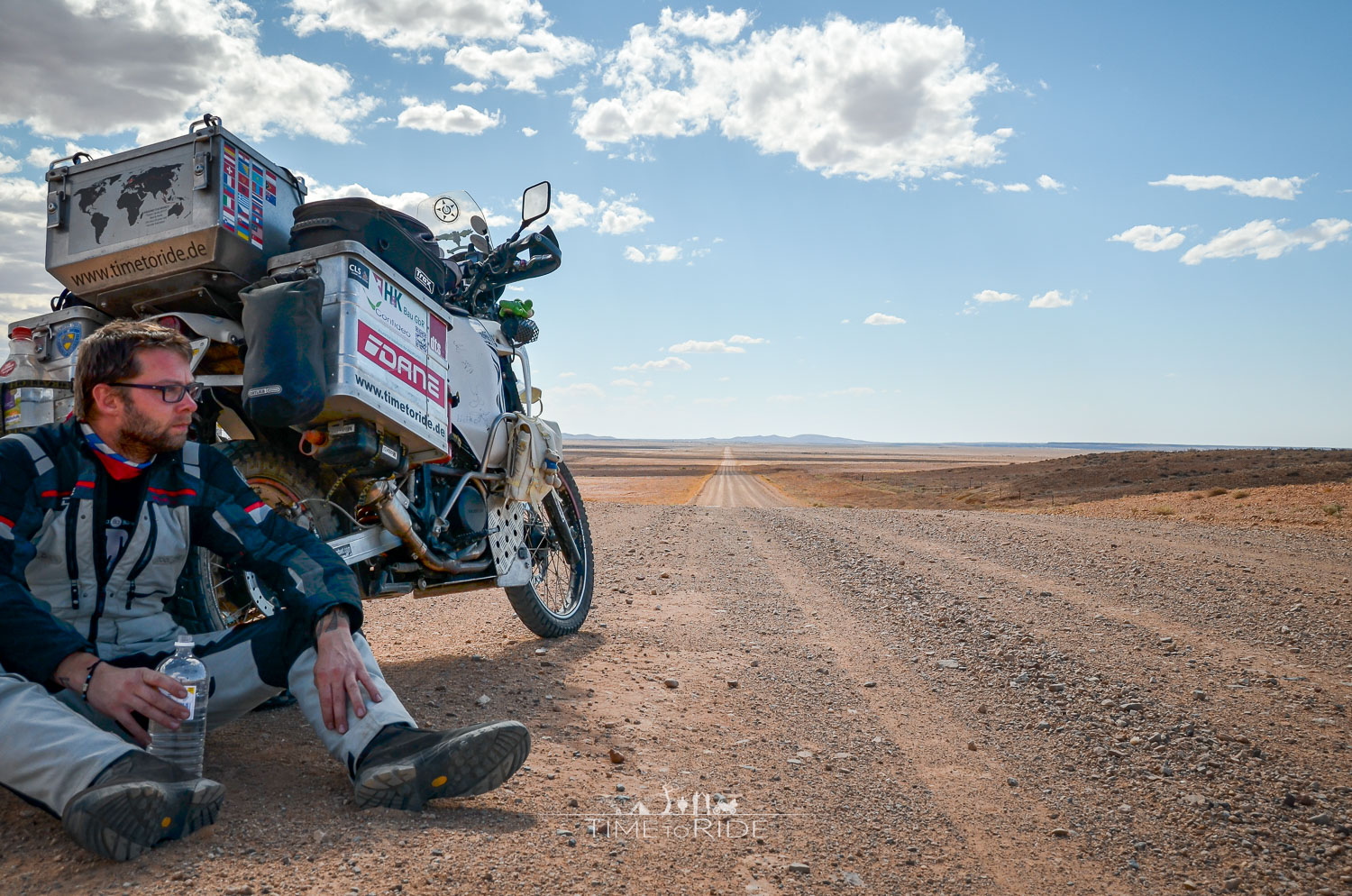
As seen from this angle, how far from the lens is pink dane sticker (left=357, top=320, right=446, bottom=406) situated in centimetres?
333

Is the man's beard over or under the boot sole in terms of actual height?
over

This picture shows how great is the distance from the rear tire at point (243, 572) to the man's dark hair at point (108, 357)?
0.78 meters

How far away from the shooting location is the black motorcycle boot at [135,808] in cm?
183

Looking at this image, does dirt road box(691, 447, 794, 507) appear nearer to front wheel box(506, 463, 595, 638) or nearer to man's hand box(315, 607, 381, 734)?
front wheel box(506, 463, 595, 638)

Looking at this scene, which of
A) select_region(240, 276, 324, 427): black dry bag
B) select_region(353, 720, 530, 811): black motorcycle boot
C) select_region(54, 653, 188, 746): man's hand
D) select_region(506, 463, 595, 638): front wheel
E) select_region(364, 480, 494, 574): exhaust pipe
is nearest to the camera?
select_region(54, 653, 188, 746): man's hand

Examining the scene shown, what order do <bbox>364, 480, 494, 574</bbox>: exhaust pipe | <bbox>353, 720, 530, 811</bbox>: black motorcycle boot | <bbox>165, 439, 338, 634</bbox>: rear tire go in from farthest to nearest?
<bbox>364, 480, 494, 574</bbox>: exhaust pipe < <bbox>165, 439, 338, 634</bbox>: rear tire < <bbox>353, 720, 530, 811</bbox>: black motorcycle boot

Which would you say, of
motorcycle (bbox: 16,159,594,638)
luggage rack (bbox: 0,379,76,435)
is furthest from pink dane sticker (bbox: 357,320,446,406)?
luggage rack (bbox: 0,379,76,435)

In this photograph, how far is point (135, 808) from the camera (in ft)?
6.16

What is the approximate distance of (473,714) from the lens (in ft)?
11.5

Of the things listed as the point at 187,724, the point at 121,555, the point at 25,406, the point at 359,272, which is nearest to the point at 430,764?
the point at 187,724

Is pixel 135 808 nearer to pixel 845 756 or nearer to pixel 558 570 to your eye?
pixel 845 756

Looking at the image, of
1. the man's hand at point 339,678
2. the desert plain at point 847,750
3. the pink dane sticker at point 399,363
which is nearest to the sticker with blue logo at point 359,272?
the pink dane sticker at point 399,363

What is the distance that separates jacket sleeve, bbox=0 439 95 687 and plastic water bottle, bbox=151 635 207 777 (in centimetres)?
24

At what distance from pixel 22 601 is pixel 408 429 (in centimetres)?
161
